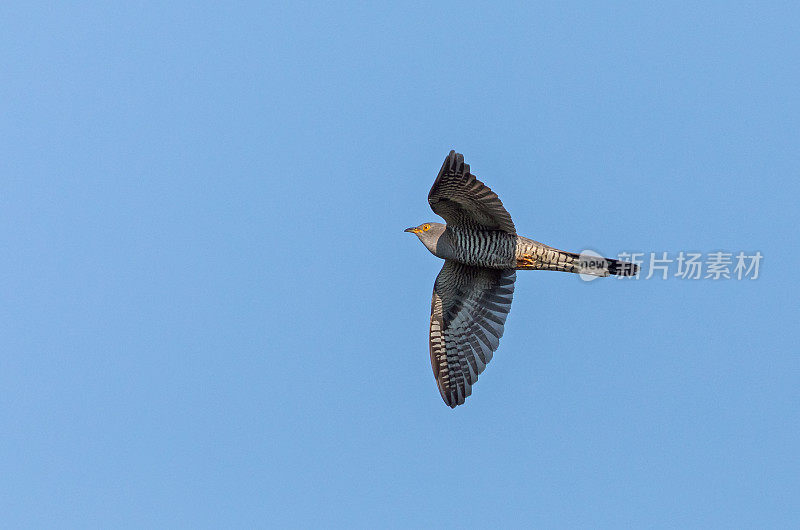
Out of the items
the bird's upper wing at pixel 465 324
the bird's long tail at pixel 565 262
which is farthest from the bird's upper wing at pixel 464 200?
the bird's upper wing at pixel 465 324

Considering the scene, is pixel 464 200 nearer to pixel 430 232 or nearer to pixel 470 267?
pixel 430 232

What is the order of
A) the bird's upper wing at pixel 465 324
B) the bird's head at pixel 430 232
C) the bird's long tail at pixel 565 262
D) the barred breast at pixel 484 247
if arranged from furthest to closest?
the bird's upper wing at pixel 465 324, the bird's head at pixel 430 232, the barred breast at pixel 484 247, the bird's long tail at pixel 565 262

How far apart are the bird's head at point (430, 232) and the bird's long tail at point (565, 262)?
114 centimetres

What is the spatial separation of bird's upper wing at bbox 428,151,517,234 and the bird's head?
32cm

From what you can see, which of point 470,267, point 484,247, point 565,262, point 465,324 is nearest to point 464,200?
point 484,247

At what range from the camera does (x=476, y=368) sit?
1324cm

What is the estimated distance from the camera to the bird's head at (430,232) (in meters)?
12.5

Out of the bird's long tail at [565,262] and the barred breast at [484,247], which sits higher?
the barred breast at [484,247]

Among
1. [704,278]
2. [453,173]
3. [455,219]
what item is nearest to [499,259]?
[455,219]

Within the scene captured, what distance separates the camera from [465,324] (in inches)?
527

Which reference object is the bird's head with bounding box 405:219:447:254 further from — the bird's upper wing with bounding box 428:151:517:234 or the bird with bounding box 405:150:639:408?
the bird's upper wing with bounding box 428:151:517:234

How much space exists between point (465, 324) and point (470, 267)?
87cm

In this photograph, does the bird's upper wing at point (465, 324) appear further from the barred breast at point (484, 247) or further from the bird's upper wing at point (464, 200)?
the bird's upper wing at point (464, 200)

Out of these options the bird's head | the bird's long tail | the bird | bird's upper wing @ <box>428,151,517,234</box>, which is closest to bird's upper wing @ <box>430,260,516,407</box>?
the bird
